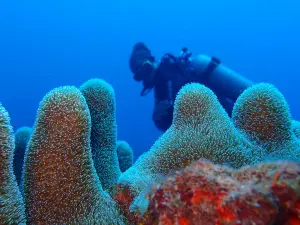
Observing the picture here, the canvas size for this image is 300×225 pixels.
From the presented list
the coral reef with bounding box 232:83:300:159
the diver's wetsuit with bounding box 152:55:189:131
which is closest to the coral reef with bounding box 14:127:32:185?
the coral reef with bounding box 232:83:300:159

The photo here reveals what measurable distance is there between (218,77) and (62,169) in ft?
12.2

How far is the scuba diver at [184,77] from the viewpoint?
4.82 meters

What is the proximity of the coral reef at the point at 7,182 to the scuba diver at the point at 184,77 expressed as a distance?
308 cm

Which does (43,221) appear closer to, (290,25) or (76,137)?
(76,137)

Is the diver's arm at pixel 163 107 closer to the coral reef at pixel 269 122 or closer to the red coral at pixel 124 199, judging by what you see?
the coral reef at pixel 269 122

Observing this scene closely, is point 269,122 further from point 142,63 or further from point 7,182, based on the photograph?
point 142,63

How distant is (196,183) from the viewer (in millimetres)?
1205

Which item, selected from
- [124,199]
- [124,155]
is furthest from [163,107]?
[124,199]

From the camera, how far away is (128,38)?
76188mm

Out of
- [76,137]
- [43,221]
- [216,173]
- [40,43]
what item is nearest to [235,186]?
[216,173]

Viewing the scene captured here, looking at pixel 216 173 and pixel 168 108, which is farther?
pixel 168 108

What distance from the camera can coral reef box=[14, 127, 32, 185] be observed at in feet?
8.54

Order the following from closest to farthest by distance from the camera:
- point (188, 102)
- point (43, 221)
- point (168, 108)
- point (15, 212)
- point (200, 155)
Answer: point (15, 212)
point (43, 221)
point (200, 155)
point (188, 102)
point (168, 108)

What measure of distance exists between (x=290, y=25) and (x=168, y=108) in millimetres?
74063
